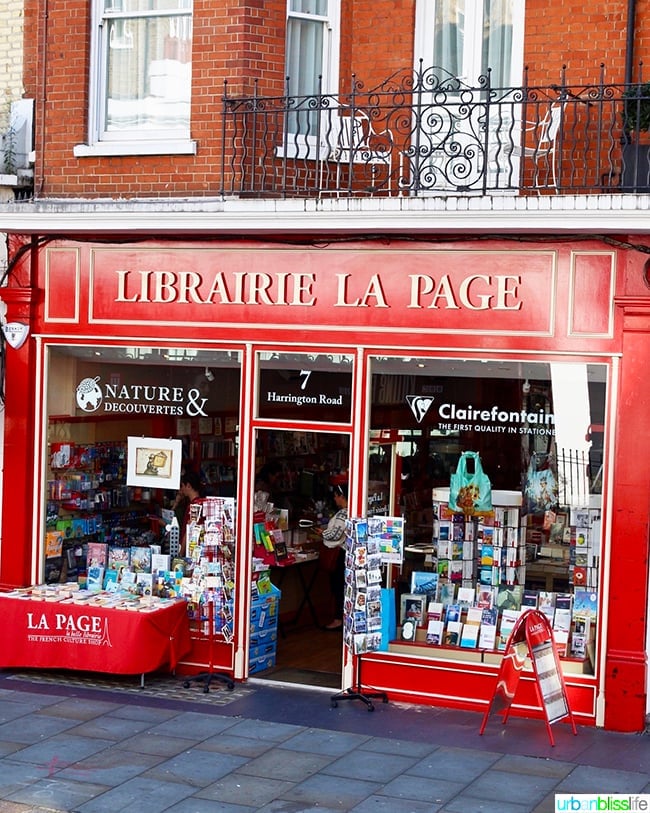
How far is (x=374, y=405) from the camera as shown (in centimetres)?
1123

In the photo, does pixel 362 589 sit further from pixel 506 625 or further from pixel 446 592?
pixel 506 625

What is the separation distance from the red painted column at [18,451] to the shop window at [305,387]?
253 centimetres

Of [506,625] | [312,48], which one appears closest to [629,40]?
[312,48]

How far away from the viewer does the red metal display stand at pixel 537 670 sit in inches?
387

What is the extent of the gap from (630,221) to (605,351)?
113 centimetres

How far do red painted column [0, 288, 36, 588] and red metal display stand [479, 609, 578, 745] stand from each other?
5085 mm

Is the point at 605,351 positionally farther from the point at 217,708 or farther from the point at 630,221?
the point at 217,708

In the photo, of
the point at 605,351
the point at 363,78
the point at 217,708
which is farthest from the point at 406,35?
the point at 217,708

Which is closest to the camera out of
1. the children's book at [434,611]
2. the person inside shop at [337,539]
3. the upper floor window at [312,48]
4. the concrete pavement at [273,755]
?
the concrete pavement at [273,755]

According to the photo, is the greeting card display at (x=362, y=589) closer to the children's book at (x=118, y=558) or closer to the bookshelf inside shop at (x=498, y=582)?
the bookshelf inside shop at (x=498, y=582)

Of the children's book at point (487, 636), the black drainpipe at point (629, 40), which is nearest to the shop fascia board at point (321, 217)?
the black drainpipe at point (629, 40)

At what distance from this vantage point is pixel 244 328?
37.9ft

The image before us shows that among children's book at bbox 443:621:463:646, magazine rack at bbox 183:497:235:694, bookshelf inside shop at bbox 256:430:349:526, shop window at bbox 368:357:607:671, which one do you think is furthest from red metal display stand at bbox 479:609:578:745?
bookshelf inside shop at bbox 256:430:349:526

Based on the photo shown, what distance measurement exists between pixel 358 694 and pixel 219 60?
5940 millimetres
